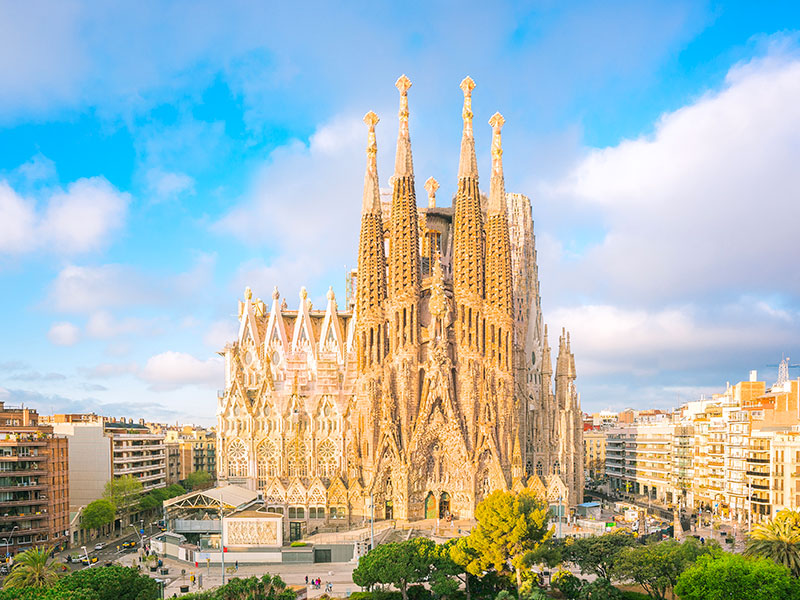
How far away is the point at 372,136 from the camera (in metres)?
Result: 74.6

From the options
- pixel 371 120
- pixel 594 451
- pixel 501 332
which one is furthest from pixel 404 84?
pixel 594 451

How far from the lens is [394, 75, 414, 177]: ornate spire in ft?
236

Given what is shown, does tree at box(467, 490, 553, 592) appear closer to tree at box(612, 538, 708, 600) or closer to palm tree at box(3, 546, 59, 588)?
tree at box(612, 538, 708, 600)

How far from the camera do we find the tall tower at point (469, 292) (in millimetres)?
67750

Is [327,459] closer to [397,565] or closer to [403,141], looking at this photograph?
[403,141]

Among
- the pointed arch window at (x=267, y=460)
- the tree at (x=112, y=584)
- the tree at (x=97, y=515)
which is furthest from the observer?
the pointed arch window at (x=267, y=460)

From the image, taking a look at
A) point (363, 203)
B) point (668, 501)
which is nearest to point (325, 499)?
point (363, 203)

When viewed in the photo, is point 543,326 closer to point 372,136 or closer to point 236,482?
point 372,136

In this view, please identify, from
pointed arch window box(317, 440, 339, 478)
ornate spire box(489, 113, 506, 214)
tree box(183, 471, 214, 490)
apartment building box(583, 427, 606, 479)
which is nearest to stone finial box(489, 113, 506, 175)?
ornate spire box(489, 113, 506, 214)

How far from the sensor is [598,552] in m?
38.4

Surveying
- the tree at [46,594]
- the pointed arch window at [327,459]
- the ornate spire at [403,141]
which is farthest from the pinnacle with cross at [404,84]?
the tree at [46,594]

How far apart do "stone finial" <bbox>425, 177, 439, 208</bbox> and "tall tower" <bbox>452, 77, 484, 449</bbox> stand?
8.82m

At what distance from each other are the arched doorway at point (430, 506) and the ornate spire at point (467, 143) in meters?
30.0

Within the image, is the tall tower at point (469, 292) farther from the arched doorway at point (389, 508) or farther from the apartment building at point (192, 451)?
the apartment building at point (192, 451)
